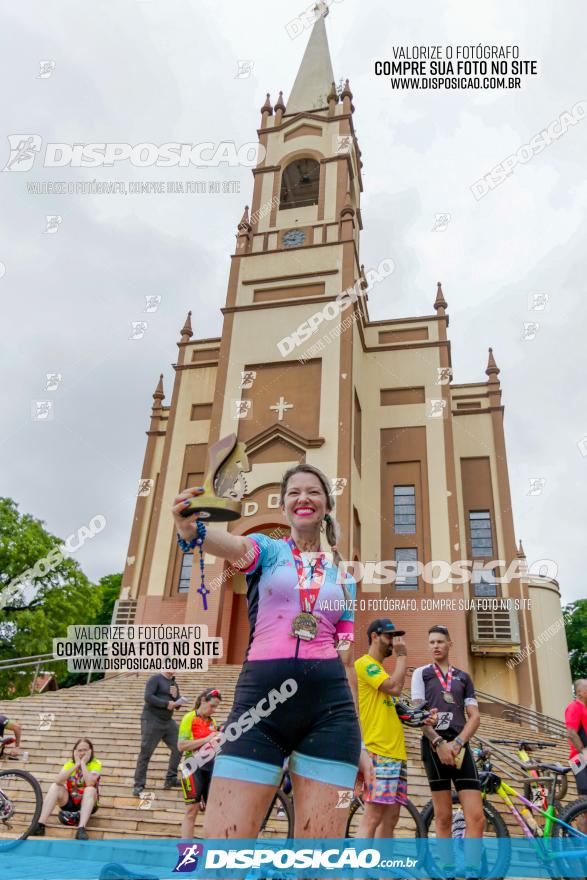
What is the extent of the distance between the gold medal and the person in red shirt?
415 cm

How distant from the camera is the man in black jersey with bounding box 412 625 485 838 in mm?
4207

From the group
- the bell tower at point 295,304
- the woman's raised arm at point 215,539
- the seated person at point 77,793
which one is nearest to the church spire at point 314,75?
the bell tower at point 295,304

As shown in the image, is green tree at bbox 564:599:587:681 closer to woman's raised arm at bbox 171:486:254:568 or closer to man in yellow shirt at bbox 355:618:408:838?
man in yellow shirt at bbox 355:618:408:838

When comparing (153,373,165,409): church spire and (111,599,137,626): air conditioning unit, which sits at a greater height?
(153,373,165,409): church spire

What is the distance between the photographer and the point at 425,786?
7211 mm

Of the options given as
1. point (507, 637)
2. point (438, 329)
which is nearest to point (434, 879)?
point (507, 637)

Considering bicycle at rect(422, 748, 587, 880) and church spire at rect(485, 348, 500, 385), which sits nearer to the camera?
bicycle at rect(422, 748, 587, 880)

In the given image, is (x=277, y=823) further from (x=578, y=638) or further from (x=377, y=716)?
(x=578, y=638)

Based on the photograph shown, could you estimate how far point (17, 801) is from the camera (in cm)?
600

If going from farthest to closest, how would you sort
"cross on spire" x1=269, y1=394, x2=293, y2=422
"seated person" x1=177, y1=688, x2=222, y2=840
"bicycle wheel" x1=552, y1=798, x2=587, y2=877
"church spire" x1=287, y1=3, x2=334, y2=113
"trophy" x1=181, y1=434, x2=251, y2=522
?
"church spire" x1=287, y1=3, x2=334, y2=113 → "cross on spire" x1=269, y1=394, x2=293, y2=422 → "seated person" x1=177, y1=688, x2=222, y2=840 → "bicycle wheel" x1=552, y1=798, x2=587, y2=877 → "trophy" x1=181, y1=434, x2=251, y2=522

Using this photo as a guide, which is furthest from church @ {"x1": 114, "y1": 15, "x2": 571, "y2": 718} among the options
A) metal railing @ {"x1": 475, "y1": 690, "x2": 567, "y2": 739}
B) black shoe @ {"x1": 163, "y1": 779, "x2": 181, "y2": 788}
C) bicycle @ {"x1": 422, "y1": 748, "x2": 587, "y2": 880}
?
bicycle @ {"x1": 422, "y1": 748, "x2": 587, "y2": 880}

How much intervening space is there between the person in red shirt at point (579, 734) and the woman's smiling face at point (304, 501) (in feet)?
13.6

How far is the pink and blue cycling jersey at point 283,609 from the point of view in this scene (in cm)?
223

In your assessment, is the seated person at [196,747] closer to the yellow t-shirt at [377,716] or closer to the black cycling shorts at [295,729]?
the yellow t-shirt at [377,716]
